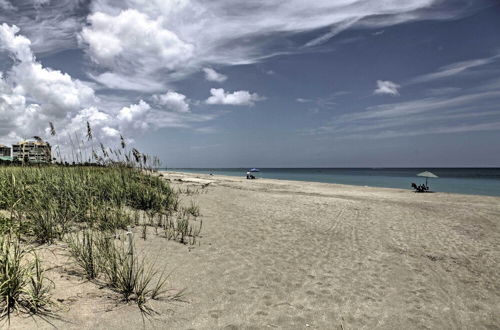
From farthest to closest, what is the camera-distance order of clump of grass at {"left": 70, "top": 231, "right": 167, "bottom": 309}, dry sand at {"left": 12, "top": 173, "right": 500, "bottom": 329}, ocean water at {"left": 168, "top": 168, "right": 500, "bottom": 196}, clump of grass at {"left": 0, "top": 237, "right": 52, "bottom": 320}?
ocean water at {"left": 168, "top": 168, "right": 500, "bottom": 196}
clump of grass at {"left": 70, "top": 231, "right": 167, "bottom": 309}
dry sand at {"left": 12, "top": 173, "right": 500, "bottom": 329}
clump of grass at {"left": 0, "top": 237, "right": 52, "bottom": 320}

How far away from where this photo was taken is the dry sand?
390 centimetres

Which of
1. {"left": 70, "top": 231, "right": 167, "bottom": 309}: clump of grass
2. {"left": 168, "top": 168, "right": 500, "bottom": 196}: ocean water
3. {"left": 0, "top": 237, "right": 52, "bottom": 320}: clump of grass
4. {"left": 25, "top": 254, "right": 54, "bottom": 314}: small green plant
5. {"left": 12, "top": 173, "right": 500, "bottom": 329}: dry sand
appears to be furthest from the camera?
{"left": 168, "top": 168, "right": 500, "bottom": 196}: ocean water

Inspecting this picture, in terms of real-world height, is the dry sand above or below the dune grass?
below

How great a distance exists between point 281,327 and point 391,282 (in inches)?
117

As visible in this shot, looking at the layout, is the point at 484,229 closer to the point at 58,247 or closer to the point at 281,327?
the point at 281,327

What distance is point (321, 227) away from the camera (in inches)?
383

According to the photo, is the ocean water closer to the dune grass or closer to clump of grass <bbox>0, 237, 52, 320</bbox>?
the dune grass

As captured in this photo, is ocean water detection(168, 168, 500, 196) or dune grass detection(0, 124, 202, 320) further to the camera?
ocean water detection(168, 168, 500, 196)

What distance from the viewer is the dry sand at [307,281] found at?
3.90 m

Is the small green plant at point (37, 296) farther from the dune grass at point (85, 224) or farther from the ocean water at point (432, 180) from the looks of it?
the ocean water at point (432, 180)

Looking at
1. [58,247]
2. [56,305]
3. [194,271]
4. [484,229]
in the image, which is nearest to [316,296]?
[194,271]

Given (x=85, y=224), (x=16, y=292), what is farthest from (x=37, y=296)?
(x=85, y=224)

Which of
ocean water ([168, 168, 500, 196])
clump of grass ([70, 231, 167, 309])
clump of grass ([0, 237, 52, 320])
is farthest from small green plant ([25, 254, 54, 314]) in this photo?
ocean water ([168, 168, 500, 196])

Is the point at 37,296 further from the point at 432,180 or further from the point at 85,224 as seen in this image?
the point at 432,180
